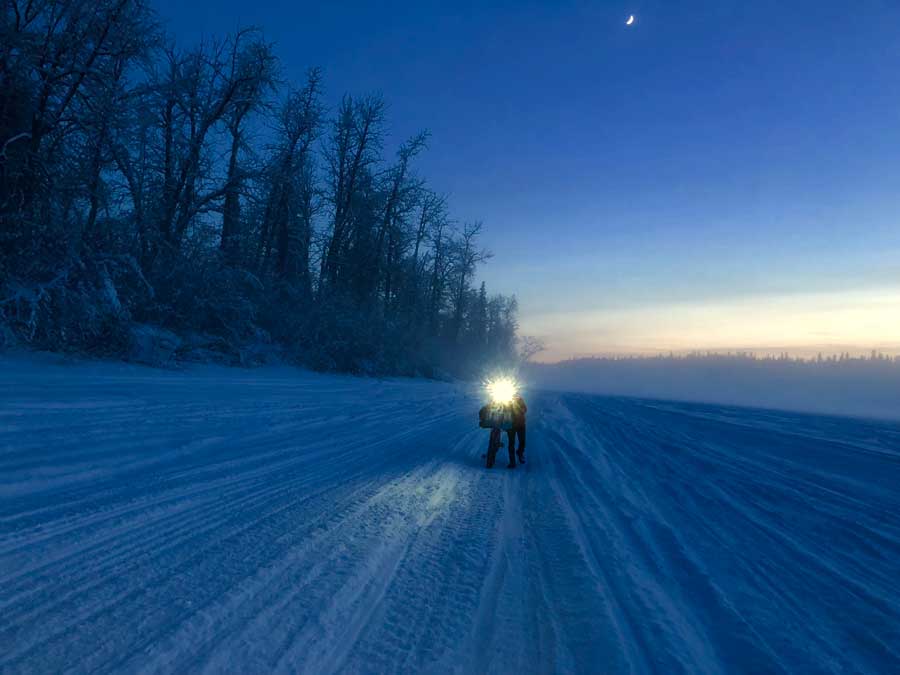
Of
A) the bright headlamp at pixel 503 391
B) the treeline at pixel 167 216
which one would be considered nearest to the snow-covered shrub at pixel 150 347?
the treeline at pixel 167 216

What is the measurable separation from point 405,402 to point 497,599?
13888 mm

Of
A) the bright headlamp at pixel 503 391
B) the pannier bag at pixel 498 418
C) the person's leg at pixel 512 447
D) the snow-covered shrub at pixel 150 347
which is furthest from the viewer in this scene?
the snow-covered shrub at pixel 150 347

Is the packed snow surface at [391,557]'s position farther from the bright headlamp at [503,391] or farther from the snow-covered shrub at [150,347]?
the snow-covered shrub at [150,347]

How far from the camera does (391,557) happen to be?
3775 mm

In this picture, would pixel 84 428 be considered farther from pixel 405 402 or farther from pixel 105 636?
pixel 405 402

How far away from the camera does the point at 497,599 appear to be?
323 cm

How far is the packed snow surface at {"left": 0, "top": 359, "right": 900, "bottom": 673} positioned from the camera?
259cm

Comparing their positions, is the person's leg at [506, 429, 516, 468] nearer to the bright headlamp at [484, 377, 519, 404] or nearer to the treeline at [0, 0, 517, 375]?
the bright headlamp at [484, 377, 519, 404]

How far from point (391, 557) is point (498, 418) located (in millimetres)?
4860

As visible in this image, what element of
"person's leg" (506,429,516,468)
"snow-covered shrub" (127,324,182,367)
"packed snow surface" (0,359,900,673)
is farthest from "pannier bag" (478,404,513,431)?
"snow-covered shrub" (127,324,182,367)

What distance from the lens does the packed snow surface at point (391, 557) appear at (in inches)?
102

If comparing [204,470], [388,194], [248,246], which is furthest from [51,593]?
[388,194]

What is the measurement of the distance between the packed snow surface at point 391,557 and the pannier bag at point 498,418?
0.80 m

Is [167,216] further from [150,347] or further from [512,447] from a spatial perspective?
[512,447]
